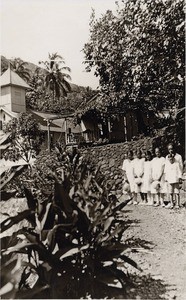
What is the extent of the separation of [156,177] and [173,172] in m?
0.62

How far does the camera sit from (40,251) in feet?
10.9

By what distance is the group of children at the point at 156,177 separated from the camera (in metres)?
9.78

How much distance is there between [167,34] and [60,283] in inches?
453

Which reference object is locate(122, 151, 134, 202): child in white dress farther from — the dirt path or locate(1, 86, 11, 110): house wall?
locate(1, 86, 11, 110): house wall

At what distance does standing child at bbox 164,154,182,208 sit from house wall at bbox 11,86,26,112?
25.3 metres

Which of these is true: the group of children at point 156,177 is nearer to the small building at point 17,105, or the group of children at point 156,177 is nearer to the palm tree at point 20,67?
the small building at point 17,105

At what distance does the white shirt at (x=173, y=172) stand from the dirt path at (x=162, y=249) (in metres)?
1.20

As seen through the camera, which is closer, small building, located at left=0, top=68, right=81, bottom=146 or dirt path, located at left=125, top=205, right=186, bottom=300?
dirt path, located at left=125, top=205, right=186, bottom=300

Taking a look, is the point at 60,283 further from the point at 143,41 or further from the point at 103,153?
the point at 103,153

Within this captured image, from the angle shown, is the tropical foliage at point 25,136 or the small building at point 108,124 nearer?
the tropical foliage at point 25,136

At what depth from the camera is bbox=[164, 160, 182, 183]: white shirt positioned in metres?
9.71

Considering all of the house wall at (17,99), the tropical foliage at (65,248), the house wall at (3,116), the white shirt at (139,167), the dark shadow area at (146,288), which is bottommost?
the dark shadow area at (146,288)

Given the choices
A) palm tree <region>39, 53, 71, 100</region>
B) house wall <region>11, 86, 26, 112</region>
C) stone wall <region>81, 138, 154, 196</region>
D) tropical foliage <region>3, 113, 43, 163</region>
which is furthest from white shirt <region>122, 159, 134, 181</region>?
palm tree <region>39, 53, 71, 100</region>

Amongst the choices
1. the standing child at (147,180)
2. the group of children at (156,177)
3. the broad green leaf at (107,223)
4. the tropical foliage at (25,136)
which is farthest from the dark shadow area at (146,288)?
the tropical foliage at (25,136)
